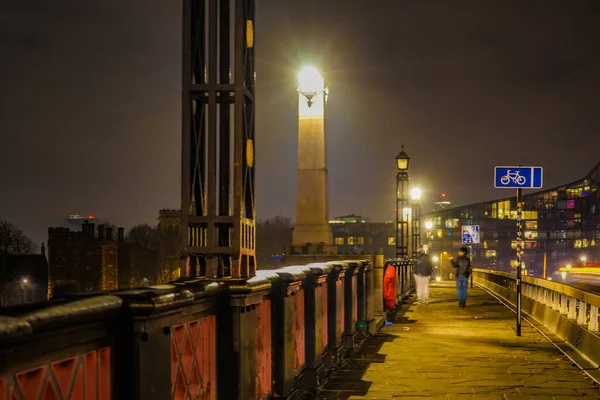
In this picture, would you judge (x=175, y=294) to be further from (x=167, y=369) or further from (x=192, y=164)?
(x=192, y=164)

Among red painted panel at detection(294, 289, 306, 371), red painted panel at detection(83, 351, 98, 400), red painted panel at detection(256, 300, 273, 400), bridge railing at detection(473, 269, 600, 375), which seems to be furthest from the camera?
bridge railing at detection(473, 269, 600, 375)

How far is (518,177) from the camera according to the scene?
18.1m

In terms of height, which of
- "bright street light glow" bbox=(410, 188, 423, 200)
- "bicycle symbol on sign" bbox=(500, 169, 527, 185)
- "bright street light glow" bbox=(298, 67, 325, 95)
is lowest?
"bicycle symbol on sign" bbox=(500, 169, 527, 185)

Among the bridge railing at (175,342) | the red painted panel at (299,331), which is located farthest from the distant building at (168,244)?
the bridge railing at (175,342)

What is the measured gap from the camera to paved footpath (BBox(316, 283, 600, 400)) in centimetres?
1055

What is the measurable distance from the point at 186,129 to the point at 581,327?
8.56 metres

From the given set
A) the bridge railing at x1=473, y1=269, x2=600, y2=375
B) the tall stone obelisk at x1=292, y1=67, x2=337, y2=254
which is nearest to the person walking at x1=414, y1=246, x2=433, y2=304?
the bridge railing at x1=473, y1=269, x2=600, y2=375

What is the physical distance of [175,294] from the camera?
533 centimetres

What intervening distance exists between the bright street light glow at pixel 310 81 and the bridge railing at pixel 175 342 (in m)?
9.26


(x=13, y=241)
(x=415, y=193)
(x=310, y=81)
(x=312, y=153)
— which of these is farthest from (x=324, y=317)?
(x=13, y=241)

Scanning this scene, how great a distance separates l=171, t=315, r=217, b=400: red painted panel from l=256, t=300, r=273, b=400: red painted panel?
1.22 m

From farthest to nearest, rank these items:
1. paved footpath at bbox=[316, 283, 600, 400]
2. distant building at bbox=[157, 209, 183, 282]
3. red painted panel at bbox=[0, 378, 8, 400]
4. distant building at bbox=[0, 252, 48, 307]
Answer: distant building at bbox=[157, 209, 183, 282]
distant building at bbox=[0, 252, 48, 307]
paved footpath at bbox=[316, 283, 600, 400]
red painted panel at bbox=[0, 378, 8, 400]

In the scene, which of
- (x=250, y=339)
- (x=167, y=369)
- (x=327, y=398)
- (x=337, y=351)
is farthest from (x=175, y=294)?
(x=337, y=351)

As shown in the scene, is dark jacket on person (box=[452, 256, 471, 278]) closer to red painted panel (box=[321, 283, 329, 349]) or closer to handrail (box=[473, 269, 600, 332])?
handrail (box=[473, 269, 600, 332])
